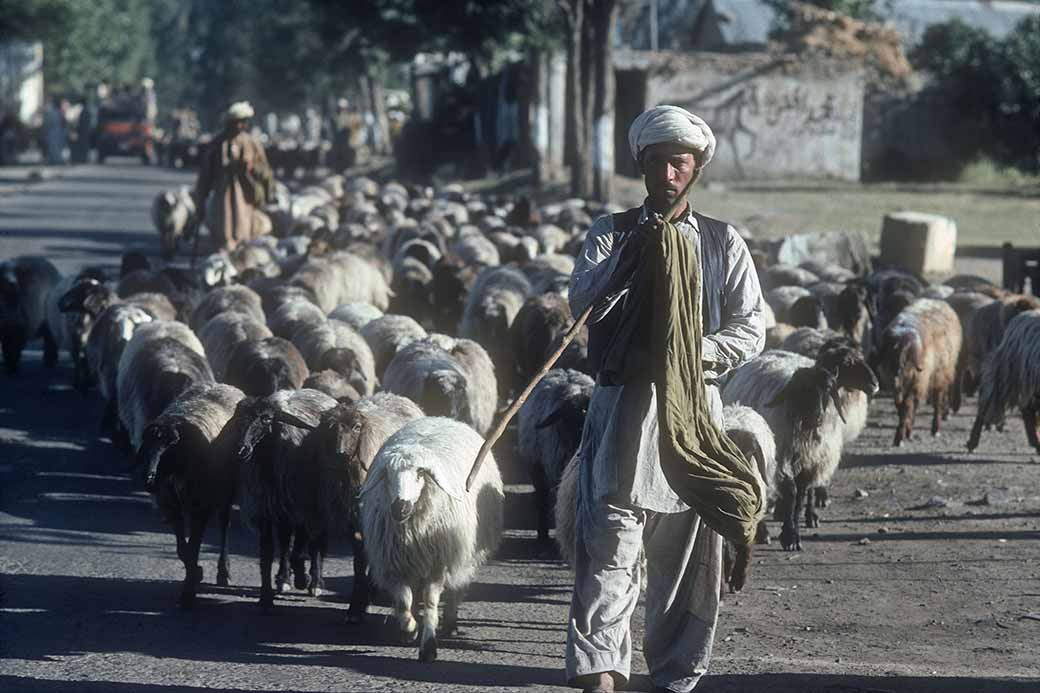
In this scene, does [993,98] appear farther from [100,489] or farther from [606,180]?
[100,489]

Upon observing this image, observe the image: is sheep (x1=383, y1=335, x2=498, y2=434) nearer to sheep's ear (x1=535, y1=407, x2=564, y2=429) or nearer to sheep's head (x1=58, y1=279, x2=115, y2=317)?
sheep's ear (x1=535, y1=407, x2=564, y2=429)

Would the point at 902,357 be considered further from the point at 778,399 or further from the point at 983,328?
the point at 778,399

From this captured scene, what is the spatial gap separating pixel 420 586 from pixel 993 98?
32.9 meters

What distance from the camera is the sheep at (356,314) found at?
455 inches

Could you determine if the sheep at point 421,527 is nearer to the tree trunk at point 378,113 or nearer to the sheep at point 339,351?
the sheep at point 339,351

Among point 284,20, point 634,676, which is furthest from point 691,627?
point 284,20

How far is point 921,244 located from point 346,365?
1065cm

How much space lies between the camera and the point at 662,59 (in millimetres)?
33375

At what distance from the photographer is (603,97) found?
24906mm

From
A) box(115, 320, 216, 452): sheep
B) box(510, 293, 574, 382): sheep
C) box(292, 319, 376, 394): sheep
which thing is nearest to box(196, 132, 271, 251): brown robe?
box(292, 319, 376, 394): sheep

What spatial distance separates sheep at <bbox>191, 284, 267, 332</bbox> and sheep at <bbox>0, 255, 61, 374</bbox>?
6.70 feet

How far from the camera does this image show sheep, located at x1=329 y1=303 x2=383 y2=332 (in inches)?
455

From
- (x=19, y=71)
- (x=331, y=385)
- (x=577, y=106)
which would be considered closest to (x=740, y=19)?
(x=577, y=106)

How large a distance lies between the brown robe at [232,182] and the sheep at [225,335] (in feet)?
12.6
